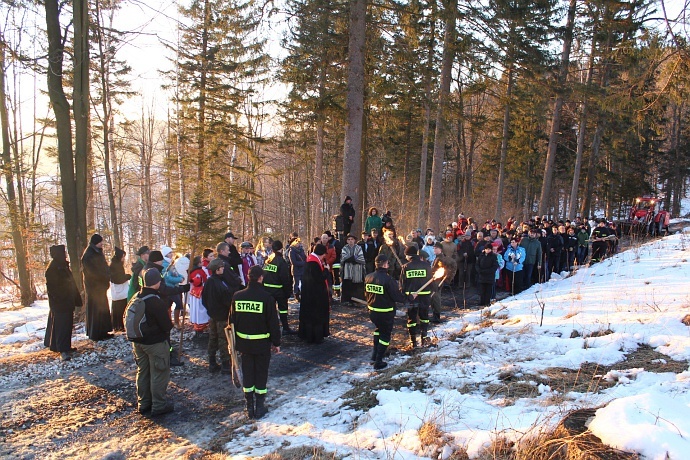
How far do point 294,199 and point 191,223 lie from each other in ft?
101

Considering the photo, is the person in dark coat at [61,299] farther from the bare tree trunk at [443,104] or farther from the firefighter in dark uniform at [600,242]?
the firefighter in dark uniform at [600,242]

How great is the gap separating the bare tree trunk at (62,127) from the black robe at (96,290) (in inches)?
71.9

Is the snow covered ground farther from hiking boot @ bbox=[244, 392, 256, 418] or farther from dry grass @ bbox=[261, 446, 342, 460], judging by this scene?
hiking boot @ bbox=[244, 392, 256, 418]

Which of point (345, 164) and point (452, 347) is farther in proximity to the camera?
point (345, 164)

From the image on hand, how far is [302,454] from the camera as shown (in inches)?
171

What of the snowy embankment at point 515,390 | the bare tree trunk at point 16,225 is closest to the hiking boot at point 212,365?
the snowy embankment at point 515,390

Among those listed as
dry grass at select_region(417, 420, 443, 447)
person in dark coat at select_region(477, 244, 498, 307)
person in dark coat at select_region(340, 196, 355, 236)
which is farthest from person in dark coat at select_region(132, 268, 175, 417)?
person in dark coat at select_region(477, 244, 498, 307)

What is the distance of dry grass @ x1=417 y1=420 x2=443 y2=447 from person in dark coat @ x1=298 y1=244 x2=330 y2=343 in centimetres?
466

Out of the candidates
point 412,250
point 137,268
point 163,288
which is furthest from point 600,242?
point 137,268

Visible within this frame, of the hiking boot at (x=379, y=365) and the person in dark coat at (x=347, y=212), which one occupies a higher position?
the person in dark coat at (x=347, y=212)

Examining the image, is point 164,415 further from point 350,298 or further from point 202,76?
point 202,76

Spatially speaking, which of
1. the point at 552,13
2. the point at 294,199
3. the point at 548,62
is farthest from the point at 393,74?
the point at 294,199

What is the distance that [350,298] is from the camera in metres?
11.8

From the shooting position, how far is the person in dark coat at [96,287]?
8578mm
